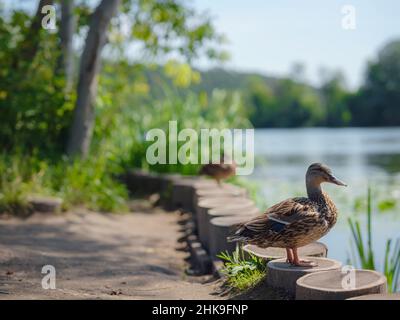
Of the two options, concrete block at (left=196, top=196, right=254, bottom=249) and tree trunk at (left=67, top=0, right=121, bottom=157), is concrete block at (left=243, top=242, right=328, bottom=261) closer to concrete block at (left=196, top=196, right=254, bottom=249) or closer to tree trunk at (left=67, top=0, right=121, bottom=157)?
concrete block at (left=196, top=196, right=254, bottom=249)

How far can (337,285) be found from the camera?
4.38m

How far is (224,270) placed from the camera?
229 inches

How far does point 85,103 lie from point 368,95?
41508 mm

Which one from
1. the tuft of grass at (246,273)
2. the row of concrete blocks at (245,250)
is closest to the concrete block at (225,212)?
the row of concrete blocks at (245,250)

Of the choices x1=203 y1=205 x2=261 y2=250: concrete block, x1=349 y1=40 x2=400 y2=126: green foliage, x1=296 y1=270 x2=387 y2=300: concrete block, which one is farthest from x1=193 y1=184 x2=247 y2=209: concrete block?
x1=349 y1=40 x2=400 y2=126: green foliage

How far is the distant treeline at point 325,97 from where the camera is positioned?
4750 centimetres

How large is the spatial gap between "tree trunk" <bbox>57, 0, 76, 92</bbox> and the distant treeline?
21284 millimetres

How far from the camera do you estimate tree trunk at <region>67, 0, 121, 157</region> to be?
1128cm

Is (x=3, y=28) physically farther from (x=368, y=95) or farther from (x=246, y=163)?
(x=368, y=95)

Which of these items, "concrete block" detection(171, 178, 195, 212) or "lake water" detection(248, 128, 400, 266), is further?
"concrete block" detection(171, 178, 195, 212)

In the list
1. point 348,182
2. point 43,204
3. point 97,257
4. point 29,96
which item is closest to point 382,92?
point 348,182

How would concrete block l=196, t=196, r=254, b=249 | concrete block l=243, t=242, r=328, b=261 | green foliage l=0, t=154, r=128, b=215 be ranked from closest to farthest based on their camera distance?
concrete block l=243, t=242, r=328, b=261, concrete block l=196, t=196, r=254, b=249, green foliage l=0, t=154, r=128, b=215

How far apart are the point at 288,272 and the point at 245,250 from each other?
884 mm
